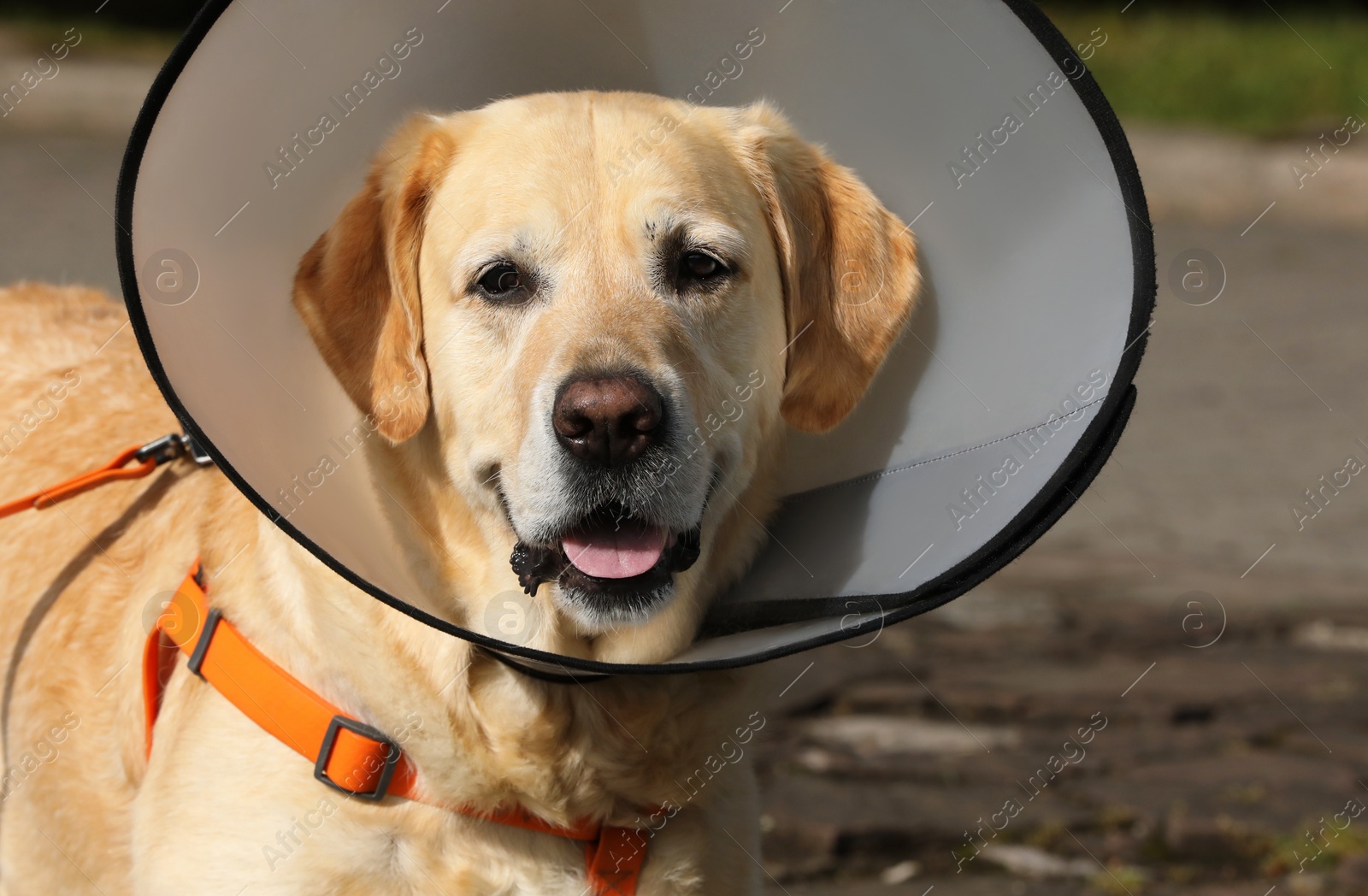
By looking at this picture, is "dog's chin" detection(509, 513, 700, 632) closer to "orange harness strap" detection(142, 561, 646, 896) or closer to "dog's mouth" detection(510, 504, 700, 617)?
"dog's mouth" detection(510, 504, 700, 617)

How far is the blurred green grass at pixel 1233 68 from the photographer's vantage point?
13.8m

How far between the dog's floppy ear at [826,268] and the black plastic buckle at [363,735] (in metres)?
0.94

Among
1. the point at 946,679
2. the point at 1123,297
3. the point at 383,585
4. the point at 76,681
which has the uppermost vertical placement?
the point at 1123,297

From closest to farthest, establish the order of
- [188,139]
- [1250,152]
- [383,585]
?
[188,139]
[383,585]
[1250,152]

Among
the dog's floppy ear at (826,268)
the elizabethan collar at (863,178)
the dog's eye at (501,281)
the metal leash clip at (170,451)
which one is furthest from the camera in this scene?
the metal leash clip at (170,451)

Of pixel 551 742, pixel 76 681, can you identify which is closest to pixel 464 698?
pixel 551 742

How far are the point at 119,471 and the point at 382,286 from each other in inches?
34.6

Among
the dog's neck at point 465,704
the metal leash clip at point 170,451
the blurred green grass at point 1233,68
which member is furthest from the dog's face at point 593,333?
the blurred green grass at point 1233,68

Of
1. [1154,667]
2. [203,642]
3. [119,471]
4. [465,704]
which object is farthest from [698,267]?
[1154,667]

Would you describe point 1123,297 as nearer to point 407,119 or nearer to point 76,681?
point 407,119

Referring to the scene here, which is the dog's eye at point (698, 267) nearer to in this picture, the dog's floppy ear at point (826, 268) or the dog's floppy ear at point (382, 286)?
the dog's floppy ear at point (826, 268)

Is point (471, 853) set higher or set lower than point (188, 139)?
lower

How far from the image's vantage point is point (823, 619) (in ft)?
7.42

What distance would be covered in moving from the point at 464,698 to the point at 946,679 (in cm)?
317
